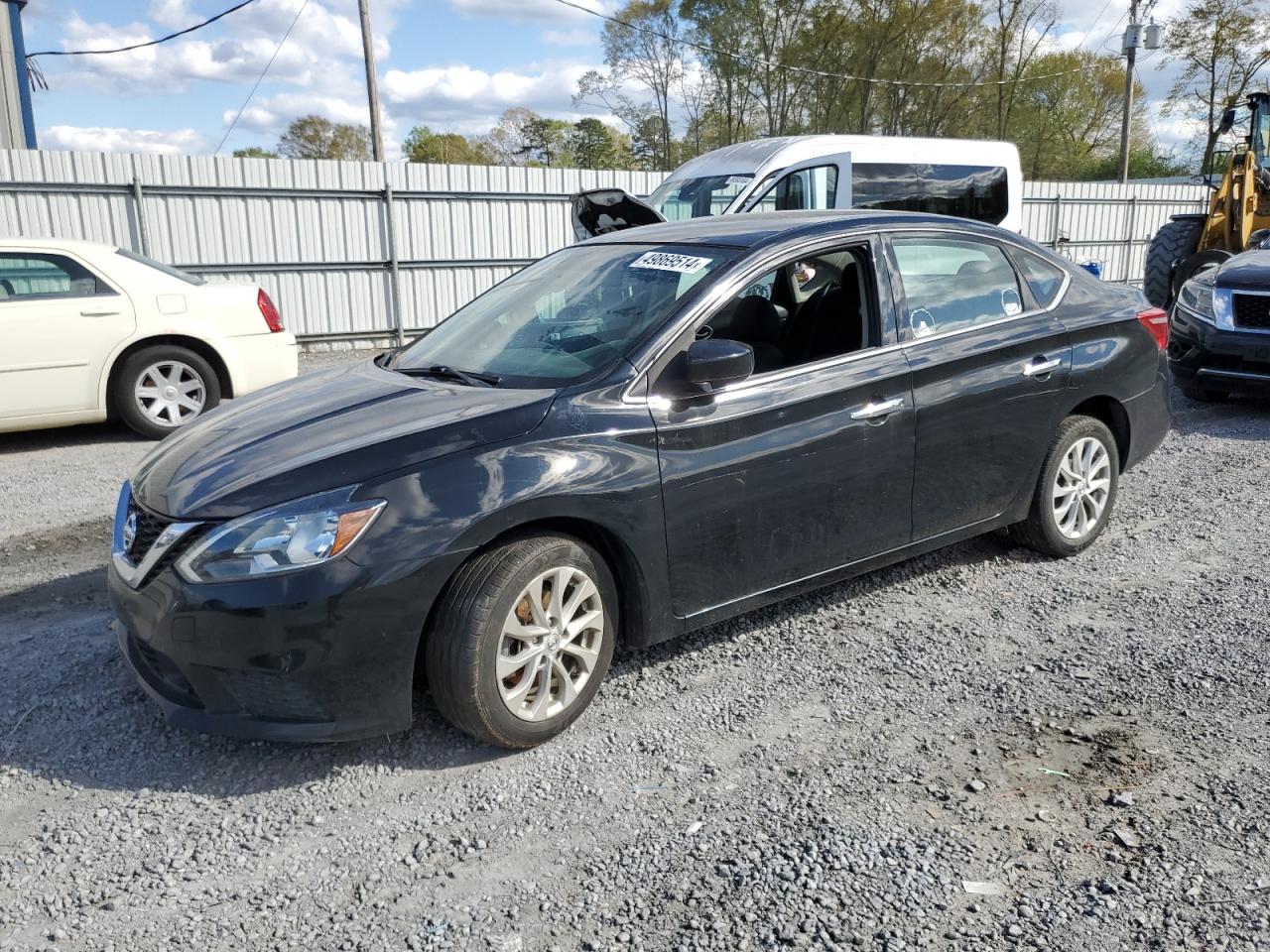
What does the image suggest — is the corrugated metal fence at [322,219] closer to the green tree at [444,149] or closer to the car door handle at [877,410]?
the car door handle at [877,410]

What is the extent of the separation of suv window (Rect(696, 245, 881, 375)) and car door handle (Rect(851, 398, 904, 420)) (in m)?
0.24

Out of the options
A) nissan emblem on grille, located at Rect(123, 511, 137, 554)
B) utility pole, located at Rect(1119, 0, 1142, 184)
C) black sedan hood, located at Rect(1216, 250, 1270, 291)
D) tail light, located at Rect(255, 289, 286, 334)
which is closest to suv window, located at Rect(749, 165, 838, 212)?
black sedan hood, located at Rect(1216, 250, 1270, 291)

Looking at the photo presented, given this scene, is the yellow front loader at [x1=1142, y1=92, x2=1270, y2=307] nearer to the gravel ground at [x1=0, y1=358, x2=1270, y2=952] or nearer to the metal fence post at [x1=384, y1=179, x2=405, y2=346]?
the metal fence post at [x1=384, y1=179, x2=405, y2=346]

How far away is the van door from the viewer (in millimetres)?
11383

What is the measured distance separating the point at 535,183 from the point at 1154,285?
352 inches

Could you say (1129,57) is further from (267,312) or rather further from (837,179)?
(267,312)

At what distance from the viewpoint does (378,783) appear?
307 centimetres

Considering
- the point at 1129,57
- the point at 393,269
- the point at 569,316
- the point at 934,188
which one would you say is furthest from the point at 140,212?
the point at 1129,57

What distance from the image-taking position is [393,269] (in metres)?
14.2

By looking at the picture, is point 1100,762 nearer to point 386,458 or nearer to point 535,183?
point 386,458

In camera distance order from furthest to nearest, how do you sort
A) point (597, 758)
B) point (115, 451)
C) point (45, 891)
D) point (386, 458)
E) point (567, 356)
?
point (115, 451) → point (567, 356) → point (597, 758) → point (386, 458) → point (45, 891)

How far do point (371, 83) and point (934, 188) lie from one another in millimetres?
10068

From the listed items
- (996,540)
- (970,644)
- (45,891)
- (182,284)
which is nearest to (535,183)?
(182,284)

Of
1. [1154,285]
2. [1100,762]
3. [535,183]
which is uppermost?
[535,183]
